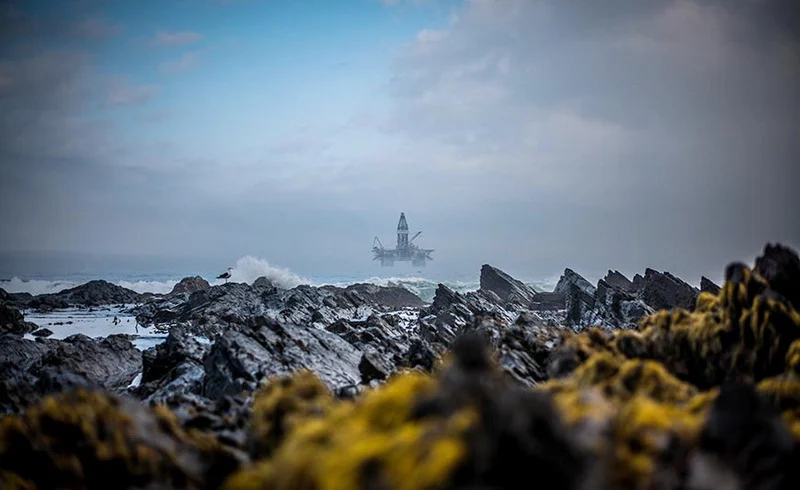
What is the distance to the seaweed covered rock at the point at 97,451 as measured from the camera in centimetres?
1142

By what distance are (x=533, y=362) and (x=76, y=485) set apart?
25.5 metres

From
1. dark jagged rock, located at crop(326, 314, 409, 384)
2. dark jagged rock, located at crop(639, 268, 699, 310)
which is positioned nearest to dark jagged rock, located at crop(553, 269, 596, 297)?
dark jagged rock, located at crop(639, 268, 699, 310)

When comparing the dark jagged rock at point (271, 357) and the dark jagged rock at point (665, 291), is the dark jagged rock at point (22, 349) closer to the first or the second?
the dark jagged rock at point (271, 357)

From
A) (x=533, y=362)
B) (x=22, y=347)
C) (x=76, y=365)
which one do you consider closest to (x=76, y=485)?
(x=533, y=362)

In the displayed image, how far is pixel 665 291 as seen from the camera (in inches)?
3297

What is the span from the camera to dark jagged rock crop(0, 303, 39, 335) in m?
69.9

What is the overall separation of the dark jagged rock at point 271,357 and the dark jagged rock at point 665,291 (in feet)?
207

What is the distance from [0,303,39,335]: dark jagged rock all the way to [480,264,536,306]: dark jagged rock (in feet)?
306

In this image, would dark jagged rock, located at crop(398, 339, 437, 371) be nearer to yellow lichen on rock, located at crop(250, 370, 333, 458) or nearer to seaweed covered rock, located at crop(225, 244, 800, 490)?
yellow lichen on rock, located at crop(250, 370, 333, 458)

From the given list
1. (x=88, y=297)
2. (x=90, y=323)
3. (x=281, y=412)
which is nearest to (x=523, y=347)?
(x=281, y=412)

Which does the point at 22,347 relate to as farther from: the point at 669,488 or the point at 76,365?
the point at 669,488

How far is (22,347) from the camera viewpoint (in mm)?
52938

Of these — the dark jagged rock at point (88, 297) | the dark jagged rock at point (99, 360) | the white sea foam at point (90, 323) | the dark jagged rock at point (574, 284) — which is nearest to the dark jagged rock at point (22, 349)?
the dark jagged rock at point (99, 360)

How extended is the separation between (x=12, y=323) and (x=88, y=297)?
57.9 m
